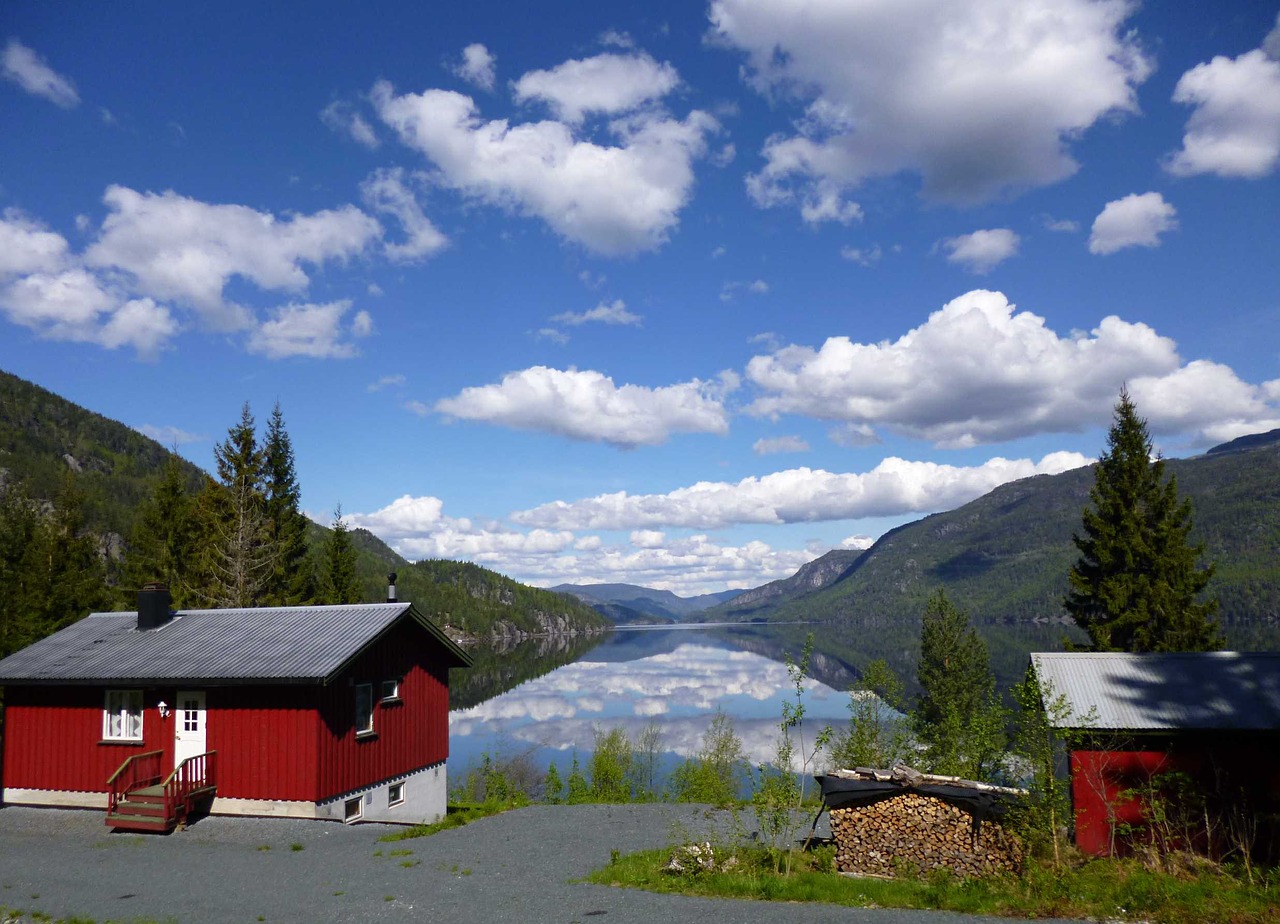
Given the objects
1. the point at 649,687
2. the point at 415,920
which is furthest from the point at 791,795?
the point at 649,687

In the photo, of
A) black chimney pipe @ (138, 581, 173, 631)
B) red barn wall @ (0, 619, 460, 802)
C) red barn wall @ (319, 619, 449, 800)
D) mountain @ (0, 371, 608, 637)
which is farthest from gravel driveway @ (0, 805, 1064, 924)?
mountain @ (0, 371, 608, 637)

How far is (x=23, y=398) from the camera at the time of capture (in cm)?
18538

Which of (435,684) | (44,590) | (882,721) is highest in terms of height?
(44,590)

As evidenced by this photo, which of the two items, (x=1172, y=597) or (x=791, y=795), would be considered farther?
(x=1172, y=597)

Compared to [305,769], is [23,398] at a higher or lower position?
higher

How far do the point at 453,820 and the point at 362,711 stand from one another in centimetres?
363

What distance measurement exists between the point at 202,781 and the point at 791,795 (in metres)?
14.1

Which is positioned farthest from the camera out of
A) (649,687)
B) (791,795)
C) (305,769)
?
(649,687)

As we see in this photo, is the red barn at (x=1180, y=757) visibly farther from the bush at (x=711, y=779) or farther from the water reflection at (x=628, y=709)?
the water reflection at (x=628, y=709)

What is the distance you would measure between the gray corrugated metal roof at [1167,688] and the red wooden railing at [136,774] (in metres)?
20.9

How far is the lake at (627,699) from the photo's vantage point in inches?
2047

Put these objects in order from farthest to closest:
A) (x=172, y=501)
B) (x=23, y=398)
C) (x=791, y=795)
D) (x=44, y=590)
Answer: (x=23, y=398) < (x=172, y=501) < (x=44, y=590) < (x=791, y=795)

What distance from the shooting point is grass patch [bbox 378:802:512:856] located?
18141 mm

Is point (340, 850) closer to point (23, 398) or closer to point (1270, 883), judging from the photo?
point (1270, 883)
